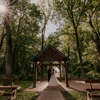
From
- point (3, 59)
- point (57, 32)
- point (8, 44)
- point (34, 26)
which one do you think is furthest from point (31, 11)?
Answer: point (3, 59)

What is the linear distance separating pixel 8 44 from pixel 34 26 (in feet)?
29.5

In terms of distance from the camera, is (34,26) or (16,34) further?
(34,26)

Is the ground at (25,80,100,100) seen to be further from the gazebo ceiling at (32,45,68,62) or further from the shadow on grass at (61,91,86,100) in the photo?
the gazebo ceiling at (32,45,68,62)

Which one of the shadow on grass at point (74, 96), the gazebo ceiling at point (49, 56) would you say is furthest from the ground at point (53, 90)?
the gazebo ceiling at point (49, 56)

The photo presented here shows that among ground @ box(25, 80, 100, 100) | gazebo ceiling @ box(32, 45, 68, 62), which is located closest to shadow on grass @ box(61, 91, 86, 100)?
ground @ box(25, 80, 100, 100)

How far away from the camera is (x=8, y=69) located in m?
14.7

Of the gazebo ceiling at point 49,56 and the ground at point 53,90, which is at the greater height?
the gazebo ceiling at point 49,56

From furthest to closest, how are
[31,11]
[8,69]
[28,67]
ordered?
[28,67], [31,11], [8,69]

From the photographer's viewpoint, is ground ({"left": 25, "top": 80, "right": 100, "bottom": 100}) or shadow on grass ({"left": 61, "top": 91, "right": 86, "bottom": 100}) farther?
ground ({"left": 25, "top": 80, "right": 100, "bottom": 100})

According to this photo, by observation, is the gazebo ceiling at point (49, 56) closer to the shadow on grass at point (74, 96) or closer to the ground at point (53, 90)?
the ground at point (53, 90)

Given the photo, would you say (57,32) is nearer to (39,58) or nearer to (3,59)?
(39,58)

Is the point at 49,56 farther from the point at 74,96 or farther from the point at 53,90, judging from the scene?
the point at 74,96

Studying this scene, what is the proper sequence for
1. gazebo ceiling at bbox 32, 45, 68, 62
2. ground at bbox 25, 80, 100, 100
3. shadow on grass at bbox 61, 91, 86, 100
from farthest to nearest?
gazebo ceiling at bbox 32, 45, 68, 62
ground at bbox 25, 80, 100, 100
shadow on grass at bbox 61, 91, 86, 100

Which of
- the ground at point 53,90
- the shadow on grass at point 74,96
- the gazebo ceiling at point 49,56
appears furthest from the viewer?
the gazebo ceiling at point 49,56
